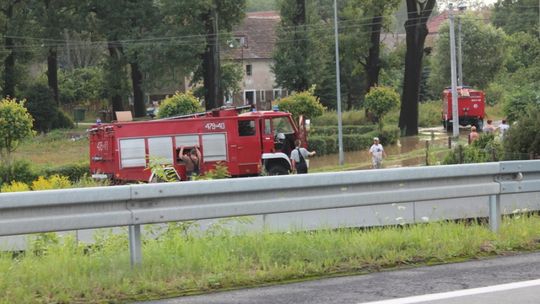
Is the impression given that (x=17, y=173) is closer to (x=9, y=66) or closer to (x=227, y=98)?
(x=9, y=66)

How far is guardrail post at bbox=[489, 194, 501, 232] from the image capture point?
802cm

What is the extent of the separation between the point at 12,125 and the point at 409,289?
1027 inches

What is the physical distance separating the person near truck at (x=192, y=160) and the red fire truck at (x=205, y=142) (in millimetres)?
184

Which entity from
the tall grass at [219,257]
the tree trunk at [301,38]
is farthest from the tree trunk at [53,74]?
the tall grass at [219,257]

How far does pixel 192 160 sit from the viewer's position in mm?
24031

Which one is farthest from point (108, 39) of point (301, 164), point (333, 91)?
point (301, 164)

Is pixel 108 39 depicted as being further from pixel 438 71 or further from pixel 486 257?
pixel 486 257

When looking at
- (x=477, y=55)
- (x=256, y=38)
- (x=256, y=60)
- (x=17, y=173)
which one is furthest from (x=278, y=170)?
(x=256, y=38)

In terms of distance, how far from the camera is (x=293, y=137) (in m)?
25.9

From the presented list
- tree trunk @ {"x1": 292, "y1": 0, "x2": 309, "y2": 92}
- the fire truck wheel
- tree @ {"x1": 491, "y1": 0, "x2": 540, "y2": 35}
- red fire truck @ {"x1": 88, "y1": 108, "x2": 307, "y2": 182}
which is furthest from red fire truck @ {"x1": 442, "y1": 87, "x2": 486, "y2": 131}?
tree @ {"x1": 491, "y1": 0, "x2": 540, "y2": 35}

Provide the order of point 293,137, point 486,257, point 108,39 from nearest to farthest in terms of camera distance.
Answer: point 486,257
point 293,137
point 108,39

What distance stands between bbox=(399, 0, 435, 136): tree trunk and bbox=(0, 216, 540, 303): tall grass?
1570 inches

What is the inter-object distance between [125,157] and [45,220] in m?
18.7

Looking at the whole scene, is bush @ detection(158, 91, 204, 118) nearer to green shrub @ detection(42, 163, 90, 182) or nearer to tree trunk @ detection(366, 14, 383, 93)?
green shrub @ detection(42, 163, 90, 182)
